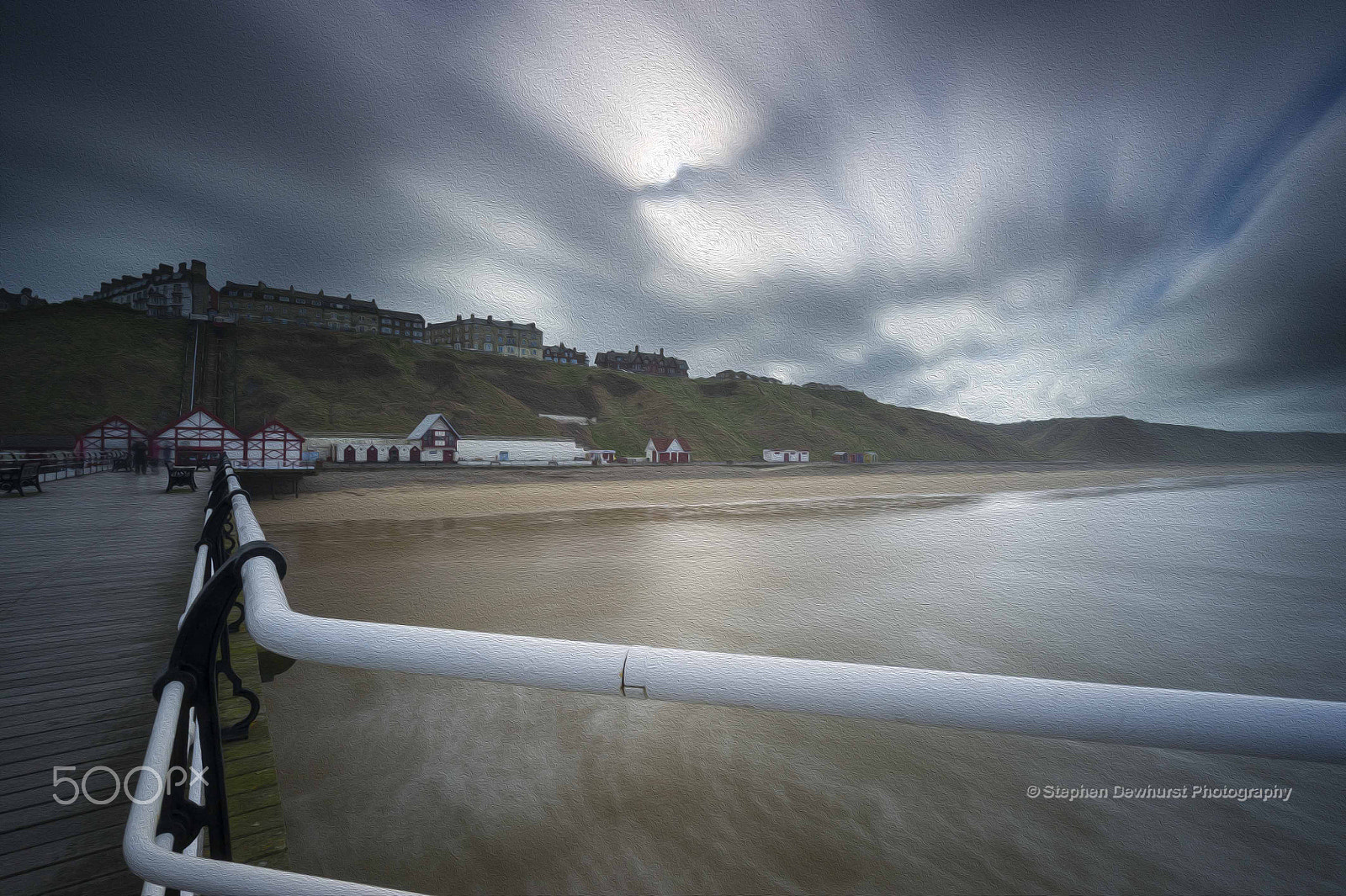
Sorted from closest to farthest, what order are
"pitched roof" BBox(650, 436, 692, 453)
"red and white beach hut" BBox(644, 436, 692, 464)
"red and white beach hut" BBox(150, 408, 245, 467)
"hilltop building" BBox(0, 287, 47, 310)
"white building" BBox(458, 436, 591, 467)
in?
"red and white beach hut" BBox(150, 408, 245, 467), "white building" BBox(458, 436, 591, 467), "hilltop building" BBox(0, 287, 47, 310), "red and white beach hut" BBox(644, 436, 692, 464), "pitched roof" BBox(650, 436, 692, 453)

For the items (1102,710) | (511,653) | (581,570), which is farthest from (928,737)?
(581,570)

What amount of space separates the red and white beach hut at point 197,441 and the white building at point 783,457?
60115 millimetres

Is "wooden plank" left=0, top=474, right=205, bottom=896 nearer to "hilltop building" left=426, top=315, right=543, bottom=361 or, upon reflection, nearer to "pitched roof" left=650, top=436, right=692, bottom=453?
"pitched roof" left=650, top=436, right=692, bottom=453

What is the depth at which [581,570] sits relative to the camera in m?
11.6

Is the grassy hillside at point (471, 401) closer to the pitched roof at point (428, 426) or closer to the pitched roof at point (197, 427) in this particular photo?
the pitched roof at point (428, 426)

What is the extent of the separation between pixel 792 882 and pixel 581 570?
8345 mm

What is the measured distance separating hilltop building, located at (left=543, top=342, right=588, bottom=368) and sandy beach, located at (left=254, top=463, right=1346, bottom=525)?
240 ft

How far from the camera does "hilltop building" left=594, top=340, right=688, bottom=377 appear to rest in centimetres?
12850

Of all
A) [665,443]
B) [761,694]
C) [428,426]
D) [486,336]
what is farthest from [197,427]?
[486,336]

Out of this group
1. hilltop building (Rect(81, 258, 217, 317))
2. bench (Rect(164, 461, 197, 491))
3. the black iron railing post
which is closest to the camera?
the black iron railing post

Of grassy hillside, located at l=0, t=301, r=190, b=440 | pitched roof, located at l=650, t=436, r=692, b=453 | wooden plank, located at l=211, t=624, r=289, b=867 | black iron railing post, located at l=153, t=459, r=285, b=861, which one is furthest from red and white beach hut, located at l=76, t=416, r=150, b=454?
pitched roof, located at l=650, t=436, r=692, b=453

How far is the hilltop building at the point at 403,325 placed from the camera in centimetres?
10331

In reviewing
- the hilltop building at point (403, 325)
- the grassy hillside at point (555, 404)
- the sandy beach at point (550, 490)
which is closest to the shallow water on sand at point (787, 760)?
the sandy beach at point (550, 490)

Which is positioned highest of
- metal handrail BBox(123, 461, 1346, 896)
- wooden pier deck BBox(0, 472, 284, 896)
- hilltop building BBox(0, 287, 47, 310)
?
hilltop building BBox(0, 287, 47, 310)
